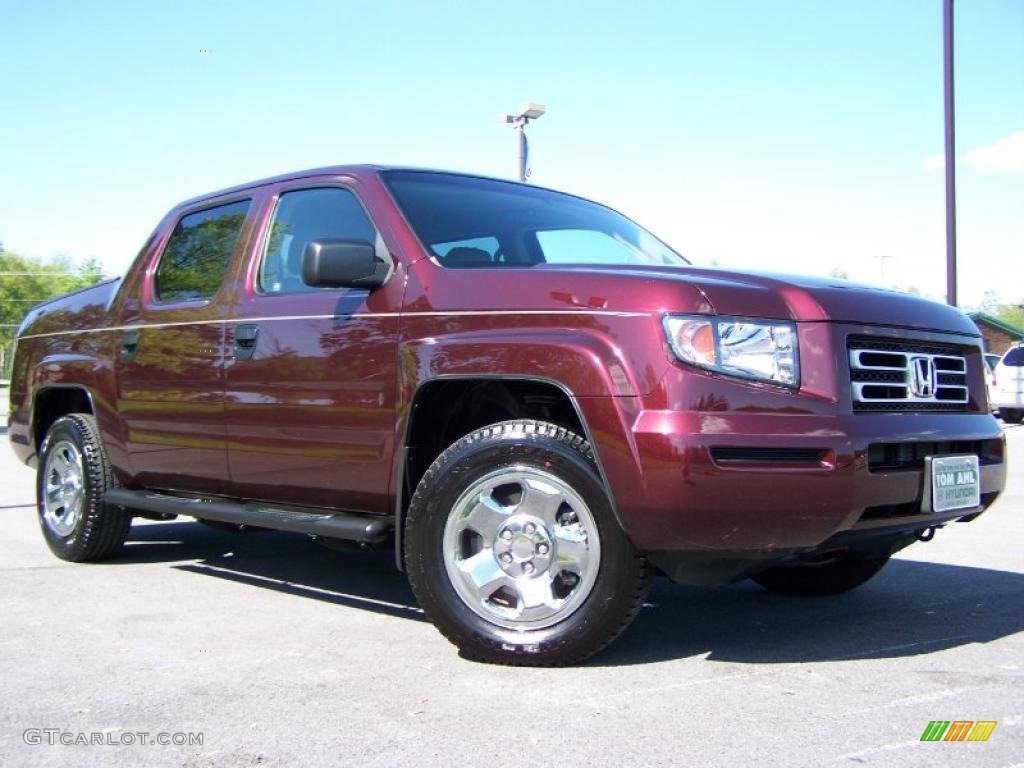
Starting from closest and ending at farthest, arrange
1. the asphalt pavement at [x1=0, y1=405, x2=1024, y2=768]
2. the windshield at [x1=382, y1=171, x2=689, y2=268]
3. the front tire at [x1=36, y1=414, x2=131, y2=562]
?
the asphalt pavement at [x1=0, y1=405, x2=1024, y2=768], the windshield at [x1=382, y1=171, x2=689, y2=268], the front tire at [x1=36, y1=414, x2=131, y2=562]

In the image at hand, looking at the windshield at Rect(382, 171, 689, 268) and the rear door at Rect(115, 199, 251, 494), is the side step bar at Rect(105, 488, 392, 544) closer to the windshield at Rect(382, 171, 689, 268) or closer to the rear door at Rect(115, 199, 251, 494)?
the rear door at Rect(115, 199, 251, 494)

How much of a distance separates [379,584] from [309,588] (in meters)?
0.35

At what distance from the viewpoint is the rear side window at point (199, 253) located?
507 cm

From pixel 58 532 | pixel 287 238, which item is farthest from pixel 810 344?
pixel 58 532

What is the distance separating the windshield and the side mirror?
0.89ft

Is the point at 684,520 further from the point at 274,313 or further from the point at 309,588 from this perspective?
the point at 309,588

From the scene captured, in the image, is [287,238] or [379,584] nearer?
[287,238]

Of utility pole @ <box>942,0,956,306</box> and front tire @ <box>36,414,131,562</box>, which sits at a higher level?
utility pole @ <box>942,0,956,306</box>

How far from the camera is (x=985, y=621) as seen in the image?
433 cm

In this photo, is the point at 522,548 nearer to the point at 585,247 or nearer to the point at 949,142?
the point at 585,247

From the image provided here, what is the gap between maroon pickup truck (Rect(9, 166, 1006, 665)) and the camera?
3344 millimetres

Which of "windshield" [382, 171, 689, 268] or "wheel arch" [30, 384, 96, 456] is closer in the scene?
"windshield" [382, 171, 689, 268]

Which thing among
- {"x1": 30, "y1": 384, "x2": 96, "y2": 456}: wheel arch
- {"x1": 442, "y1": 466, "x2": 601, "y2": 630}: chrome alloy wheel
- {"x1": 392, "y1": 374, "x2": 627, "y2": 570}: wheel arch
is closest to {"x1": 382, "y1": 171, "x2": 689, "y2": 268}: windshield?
{"x1": 392, "y1": 374, "x2": 627, "y2": 570}: wheel arch

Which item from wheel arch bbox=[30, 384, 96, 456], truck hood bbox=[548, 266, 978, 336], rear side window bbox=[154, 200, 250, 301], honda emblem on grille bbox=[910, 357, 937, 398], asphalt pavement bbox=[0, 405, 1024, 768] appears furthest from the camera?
wheel arch bbox=[30, 384, 96, 456]
